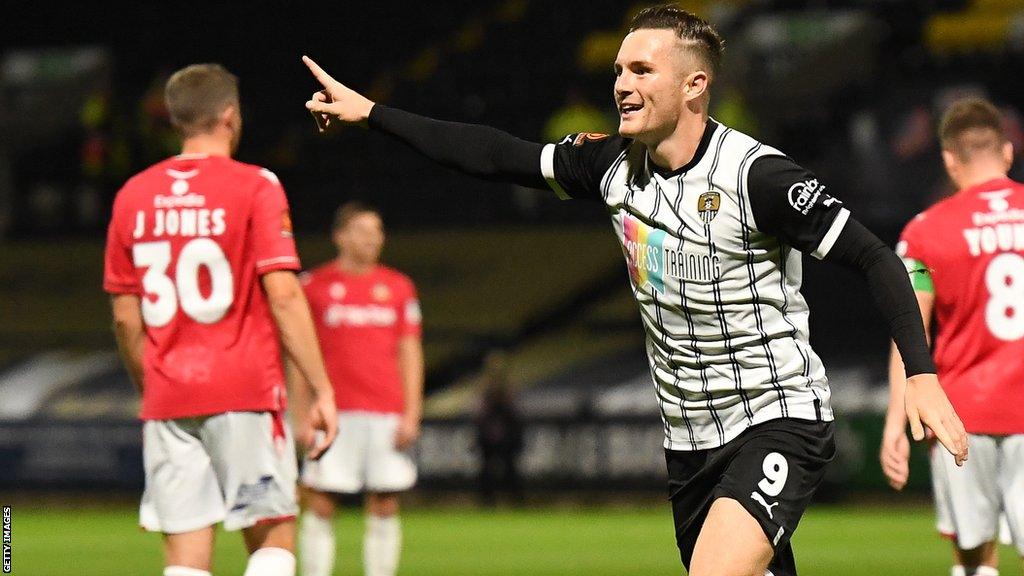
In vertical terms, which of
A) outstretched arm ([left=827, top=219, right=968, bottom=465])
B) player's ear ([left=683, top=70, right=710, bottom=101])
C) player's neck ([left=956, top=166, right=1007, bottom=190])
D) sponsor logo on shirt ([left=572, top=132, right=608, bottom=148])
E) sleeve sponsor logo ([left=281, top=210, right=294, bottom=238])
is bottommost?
outstretched arm ([left=827, top=219, right=968, bottom=465])

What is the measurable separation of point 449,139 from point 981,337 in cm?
251

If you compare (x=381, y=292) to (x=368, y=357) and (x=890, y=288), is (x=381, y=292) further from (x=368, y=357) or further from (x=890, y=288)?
(x=890, y=288)

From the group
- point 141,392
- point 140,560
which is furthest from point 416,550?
point 141,392

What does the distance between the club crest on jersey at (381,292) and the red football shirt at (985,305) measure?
426 cm

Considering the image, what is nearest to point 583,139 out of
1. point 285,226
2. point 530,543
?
point 285,226

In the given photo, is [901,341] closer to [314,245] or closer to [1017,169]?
[1017,169]

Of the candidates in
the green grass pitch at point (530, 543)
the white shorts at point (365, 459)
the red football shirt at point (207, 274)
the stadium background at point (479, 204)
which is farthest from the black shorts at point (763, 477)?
the stadium background at point (479, 204)

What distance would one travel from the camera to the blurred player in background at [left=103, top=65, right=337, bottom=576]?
20.2 ft

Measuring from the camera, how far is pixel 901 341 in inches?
183

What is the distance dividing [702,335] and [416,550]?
26.0ft

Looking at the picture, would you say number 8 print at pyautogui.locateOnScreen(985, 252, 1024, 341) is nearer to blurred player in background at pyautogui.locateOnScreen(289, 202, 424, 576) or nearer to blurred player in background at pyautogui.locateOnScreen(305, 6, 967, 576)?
blurred player in background at pyautogui.locateOnScreen(305, 6, 967, 576)

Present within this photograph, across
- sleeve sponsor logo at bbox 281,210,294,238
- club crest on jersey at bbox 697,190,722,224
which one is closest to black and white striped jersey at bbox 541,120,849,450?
club crest on jersey at bbox 697,190,722,224

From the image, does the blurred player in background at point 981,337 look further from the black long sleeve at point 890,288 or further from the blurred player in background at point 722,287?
the black long sleeve at point 890,288

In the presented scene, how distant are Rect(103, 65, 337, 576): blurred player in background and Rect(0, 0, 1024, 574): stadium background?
6.33 meters
